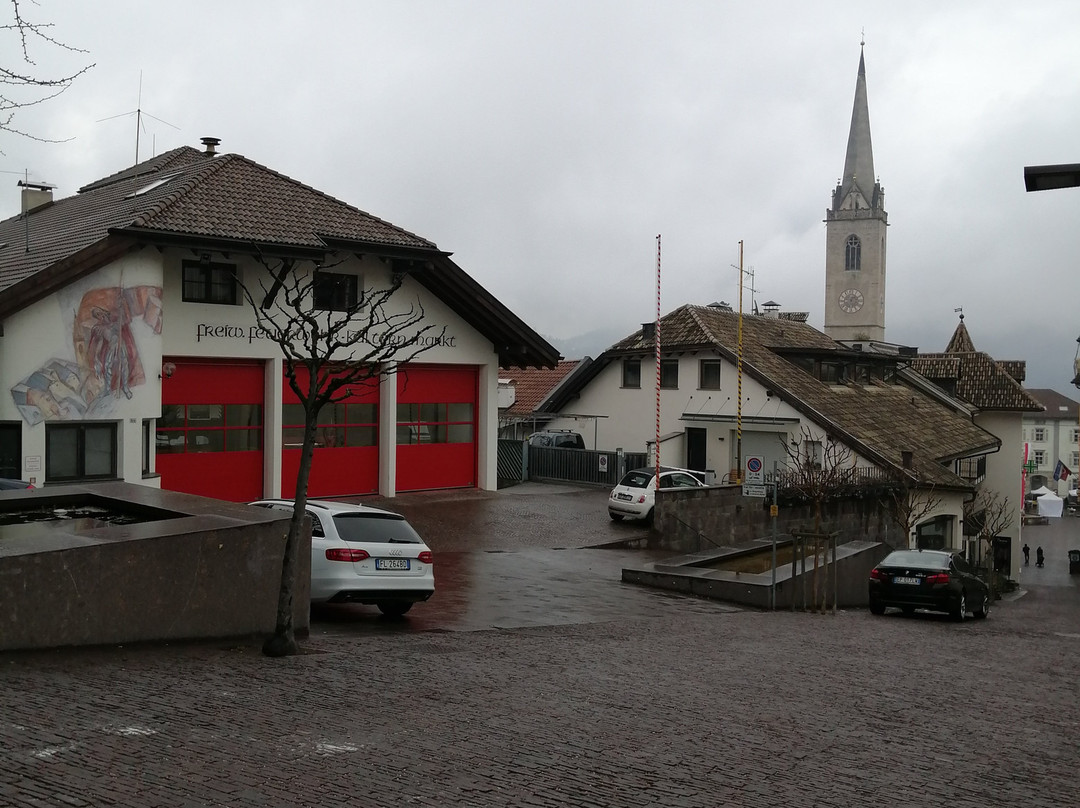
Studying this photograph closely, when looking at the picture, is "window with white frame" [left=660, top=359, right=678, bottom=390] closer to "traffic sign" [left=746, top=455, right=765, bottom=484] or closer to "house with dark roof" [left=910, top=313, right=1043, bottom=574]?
"house with dark roof" [left=910, top=313, right=1043, bottom=574]

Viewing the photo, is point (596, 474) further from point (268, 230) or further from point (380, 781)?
point (380, 781)

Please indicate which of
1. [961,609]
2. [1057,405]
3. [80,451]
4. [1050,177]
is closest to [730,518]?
[961,609]

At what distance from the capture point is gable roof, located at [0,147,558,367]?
73.7 ft

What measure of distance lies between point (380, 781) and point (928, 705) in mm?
5994

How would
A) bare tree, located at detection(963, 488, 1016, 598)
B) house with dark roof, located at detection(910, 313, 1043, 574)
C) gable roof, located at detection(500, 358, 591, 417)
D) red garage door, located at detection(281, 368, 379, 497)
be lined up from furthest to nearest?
house with dark roof, located at detection(910, 313, 1043, 574)
gable roof, located at detection(500, 358, 591, 417)
bare tree, located at detection(963, 488, 1016, 598)
red garage door, located at detection(281, 368, 379, 497)

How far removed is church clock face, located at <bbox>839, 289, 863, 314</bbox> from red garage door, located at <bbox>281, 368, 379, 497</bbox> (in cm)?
10988

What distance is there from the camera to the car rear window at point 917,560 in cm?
2075

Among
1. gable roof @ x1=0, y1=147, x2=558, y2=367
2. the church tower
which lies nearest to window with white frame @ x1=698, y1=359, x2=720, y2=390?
gable roof @ x1=0, y1=147, x2=558, y2=367

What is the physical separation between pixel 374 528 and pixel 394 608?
43.3 inches

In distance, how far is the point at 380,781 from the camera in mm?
6375

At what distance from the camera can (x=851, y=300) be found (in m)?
131

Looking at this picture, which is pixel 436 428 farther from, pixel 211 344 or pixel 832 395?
pixel 832 395

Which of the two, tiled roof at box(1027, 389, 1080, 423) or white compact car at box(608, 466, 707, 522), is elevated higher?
tiled roof at box(1027, 389, 1080, 423)

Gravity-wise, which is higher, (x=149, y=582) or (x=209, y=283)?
(x=209, y=283)
